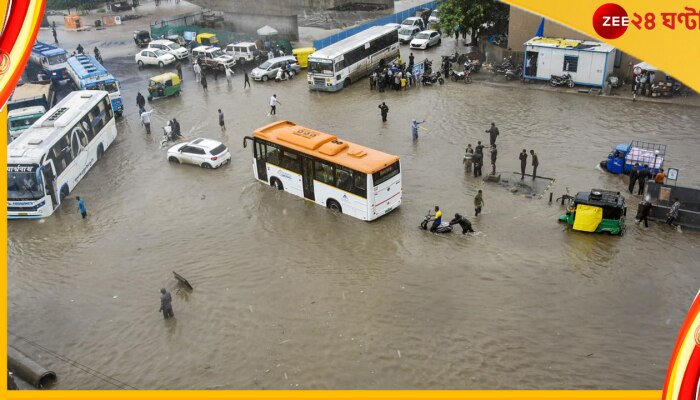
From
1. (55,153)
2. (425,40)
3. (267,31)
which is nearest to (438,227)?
(55,153)

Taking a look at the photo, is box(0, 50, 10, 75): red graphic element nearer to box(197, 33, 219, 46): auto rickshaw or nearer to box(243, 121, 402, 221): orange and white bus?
box(243, 121, 402, 221): orange and white bus

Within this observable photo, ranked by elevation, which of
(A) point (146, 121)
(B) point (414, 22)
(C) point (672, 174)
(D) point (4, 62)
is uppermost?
(D) point (4, 62)

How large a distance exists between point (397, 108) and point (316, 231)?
13.4m

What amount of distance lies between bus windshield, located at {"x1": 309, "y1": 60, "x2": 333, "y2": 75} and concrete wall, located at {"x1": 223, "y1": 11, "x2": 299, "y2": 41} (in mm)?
13552

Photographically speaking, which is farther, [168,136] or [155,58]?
[155,58]

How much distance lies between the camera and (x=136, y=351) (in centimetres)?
1680

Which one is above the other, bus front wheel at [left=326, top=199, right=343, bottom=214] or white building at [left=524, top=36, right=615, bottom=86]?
white building at [left=524, top=36, right=615, bottom=86]

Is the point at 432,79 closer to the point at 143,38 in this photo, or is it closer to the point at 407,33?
the point at 407,33

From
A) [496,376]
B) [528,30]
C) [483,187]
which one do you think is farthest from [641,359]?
[528,30]

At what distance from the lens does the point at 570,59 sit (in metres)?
35.0

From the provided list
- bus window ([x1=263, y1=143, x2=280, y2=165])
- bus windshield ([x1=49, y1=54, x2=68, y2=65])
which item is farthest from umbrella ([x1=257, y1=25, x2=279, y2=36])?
bus window ([x1=263, y1=143, x2=280, y2=165])

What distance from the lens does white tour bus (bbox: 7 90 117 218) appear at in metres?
24.5

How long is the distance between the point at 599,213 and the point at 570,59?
55.5 feet

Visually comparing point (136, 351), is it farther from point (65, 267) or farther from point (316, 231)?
point (316, 231)
